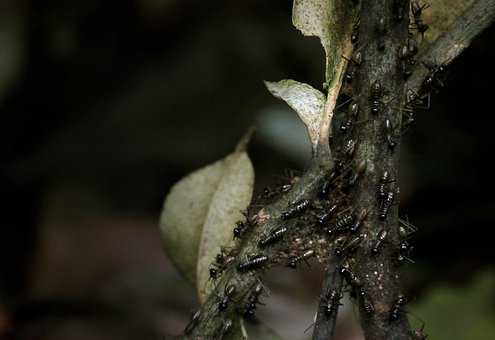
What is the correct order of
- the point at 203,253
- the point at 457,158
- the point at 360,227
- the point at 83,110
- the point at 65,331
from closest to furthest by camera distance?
the point at 360,227, the point at 203,253, the point at 65,331, the point at 457,158, the point at 83,110

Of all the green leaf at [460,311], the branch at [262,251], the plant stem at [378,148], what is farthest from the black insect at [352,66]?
the green leaf at [460,311]

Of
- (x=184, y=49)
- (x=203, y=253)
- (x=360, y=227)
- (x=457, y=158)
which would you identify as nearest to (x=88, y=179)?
(x=184, y=49)

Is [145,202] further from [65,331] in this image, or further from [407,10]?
[407,10]

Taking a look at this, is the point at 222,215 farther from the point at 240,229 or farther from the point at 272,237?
the point at 272,237

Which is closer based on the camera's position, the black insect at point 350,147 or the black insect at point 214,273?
the black insect at point 350,147

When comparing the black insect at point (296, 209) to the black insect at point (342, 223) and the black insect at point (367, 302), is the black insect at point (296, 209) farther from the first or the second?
the black insect at point (367, 302)

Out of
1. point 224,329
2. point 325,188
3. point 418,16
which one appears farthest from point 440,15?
point 224,329
